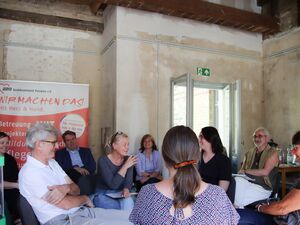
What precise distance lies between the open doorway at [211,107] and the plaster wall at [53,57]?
1369mm

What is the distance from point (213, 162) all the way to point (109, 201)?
3.33ft

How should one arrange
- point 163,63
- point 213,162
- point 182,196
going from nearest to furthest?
point 182,196, point 213,162, point 163,63

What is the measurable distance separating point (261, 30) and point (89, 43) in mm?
2987

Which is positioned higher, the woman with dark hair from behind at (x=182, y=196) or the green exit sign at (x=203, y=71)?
the green exit sign at (x=203, y=71)

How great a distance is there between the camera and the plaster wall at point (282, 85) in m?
5.08

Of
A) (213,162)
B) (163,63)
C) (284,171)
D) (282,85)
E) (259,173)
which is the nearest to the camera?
(213,162)

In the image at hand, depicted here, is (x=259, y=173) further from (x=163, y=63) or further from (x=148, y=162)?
(x=163, y=63)

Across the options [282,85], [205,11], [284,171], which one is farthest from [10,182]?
[282,85]

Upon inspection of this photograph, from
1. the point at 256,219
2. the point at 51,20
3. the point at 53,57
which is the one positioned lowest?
the point at 256,219

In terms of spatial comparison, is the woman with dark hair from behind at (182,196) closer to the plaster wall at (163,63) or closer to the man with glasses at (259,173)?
the man with glasses at (259,173)

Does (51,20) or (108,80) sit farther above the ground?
(51,20)

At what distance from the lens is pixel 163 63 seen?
192 inches

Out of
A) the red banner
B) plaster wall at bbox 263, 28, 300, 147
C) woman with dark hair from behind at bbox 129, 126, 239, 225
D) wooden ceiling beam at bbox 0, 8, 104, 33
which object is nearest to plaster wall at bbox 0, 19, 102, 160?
wooden ceiling beam at bbox 0, 8, 104, 33

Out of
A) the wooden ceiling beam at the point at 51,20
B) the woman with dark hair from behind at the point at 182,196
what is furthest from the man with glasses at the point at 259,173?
the wooden ceiling beam at the point at 51,20
